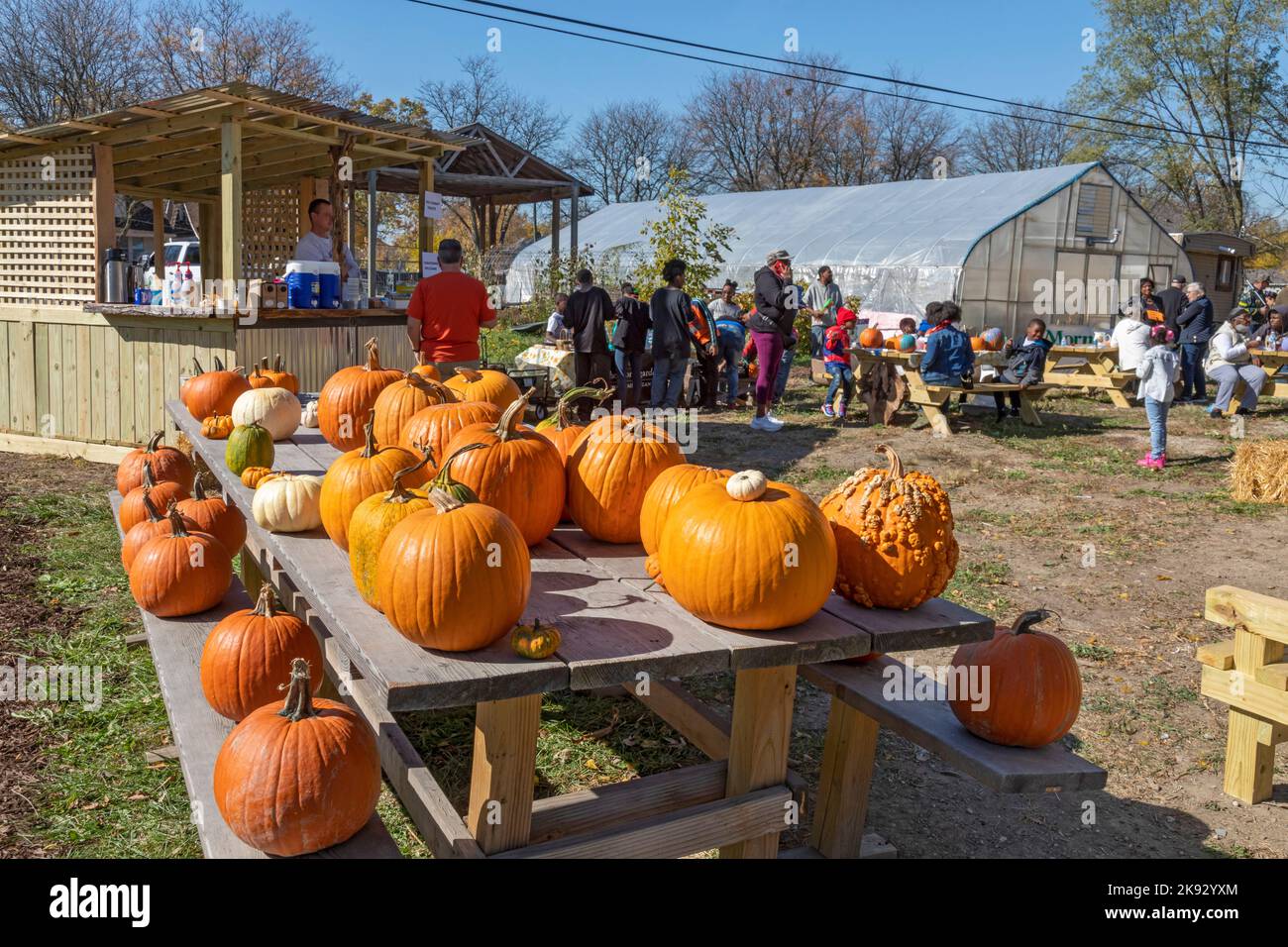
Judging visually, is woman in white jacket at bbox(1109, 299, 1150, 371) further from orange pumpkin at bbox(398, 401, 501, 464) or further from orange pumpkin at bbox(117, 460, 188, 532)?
orange pumpkin at bbox(117, 460, 188, 532)

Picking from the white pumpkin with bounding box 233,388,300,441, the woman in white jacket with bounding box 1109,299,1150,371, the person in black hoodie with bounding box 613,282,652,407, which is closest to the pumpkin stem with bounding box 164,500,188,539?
the white pumpkin with bounding box 233,388,300,441

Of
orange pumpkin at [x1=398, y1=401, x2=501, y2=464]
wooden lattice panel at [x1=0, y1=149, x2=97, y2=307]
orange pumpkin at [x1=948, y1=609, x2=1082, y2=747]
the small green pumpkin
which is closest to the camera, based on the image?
orange pumpkin at [x1=948, y1=609, x2=1082, y2=747]

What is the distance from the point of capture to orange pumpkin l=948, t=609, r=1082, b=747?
2701mm

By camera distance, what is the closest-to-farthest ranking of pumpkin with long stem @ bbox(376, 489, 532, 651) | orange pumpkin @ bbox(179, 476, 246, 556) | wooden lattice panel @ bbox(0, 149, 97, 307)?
pumpkin with long stem @ bbox(376, 489, 532, 651)
orange pumpkin @ bbox(179, 476, 246, 556)
wooden lattice panel @ bbox(0, 149, 97, 307)

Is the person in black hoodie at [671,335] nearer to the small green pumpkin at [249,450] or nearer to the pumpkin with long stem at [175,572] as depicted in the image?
the small green pumpkin at [249,450]

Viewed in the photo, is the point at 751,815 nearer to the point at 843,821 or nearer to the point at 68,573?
the point at 843,821

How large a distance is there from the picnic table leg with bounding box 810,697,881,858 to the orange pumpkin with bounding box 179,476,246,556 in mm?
2720

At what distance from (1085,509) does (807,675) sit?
6158mm

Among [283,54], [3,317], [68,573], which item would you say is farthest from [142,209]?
[68,573]

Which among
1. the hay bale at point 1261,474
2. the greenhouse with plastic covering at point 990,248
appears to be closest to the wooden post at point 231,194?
the hay bale at point 1261,474

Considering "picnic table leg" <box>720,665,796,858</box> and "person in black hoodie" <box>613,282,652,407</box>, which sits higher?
"person in black hoodie" <box>613,282,652,407</box>

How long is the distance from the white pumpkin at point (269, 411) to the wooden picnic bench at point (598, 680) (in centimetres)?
154

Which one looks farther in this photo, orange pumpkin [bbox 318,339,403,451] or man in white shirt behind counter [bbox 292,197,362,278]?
man in white shirt behind counter [bbox 292,197,362,278]

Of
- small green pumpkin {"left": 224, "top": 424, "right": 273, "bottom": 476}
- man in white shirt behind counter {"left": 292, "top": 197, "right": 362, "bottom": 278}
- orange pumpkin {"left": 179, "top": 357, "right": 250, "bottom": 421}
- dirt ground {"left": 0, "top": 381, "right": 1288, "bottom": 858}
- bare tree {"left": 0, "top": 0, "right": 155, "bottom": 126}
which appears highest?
bare tree {"left": 0, "top": 0, "right": 155, "bottom": 126}
